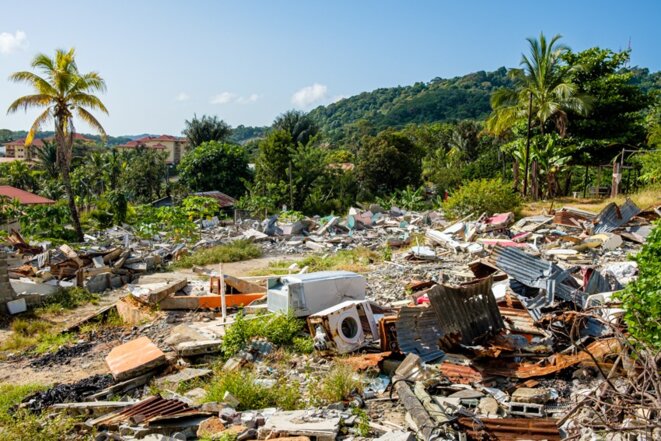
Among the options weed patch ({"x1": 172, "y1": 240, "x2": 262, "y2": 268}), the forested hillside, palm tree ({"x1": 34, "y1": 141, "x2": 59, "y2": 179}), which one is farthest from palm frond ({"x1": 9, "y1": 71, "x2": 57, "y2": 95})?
the forested hillside

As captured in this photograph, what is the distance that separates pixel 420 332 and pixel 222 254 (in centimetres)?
959

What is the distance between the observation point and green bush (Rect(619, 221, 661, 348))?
4445mm

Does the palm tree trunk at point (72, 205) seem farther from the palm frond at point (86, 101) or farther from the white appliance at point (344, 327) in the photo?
the white appliance at point (344, 327)

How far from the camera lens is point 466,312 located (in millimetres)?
6027

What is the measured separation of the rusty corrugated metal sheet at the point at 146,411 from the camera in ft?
15.5

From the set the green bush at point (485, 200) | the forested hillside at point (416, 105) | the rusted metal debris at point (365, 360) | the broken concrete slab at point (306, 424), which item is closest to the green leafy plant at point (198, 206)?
the green bush at point (485, 200)

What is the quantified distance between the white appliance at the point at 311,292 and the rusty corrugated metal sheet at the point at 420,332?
1.52 meters

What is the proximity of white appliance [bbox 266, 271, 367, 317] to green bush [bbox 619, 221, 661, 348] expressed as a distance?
141 inches

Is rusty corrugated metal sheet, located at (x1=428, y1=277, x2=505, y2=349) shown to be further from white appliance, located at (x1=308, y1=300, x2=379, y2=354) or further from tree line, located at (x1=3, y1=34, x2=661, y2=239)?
tree line, located at (x1=3, y1=34, x2=661, y2=239)

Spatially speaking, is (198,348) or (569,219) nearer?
(198,348)

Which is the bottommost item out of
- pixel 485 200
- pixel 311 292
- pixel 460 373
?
pixel 460 373

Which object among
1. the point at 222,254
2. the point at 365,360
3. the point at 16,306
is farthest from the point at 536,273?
the point at 222,254

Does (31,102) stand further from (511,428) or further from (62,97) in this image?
(511,428)

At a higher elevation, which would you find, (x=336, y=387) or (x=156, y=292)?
(x=156, y=292)
